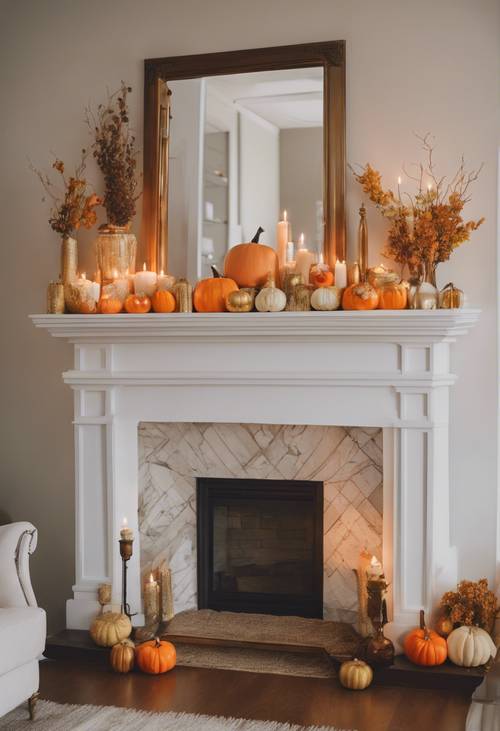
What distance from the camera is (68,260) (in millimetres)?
3951

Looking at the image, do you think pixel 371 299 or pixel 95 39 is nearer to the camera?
pixel 371 299

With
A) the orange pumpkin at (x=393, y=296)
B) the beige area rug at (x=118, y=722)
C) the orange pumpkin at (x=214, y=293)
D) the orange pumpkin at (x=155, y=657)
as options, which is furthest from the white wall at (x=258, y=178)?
the beige area rug at (x=118, y=722)

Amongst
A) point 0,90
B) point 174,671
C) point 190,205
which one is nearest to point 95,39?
point 0,90

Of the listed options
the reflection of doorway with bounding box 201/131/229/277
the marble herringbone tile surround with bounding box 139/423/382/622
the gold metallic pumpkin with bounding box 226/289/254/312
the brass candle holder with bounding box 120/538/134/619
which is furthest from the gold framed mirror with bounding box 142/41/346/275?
the brass candle holder with bounding box 120/538/134/619

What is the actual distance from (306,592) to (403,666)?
2.21 feet

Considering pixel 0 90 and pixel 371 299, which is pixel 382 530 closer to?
pixel 371 299

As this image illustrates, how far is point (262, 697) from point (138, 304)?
1.66m

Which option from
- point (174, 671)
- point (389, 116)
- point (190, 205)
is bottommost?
point (174, 671)

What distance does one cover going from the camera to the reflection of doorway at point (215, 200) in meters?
3.92

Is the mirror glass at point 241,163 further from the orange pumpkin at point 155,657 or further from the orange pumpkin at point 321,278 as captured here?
the orange pumpkin at point 155,657

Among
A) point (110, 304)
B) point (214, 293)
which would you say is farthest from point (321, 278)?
point (110, 304)

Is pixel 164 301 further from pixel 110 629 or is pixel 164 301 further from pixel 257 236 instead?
pixel 110 629

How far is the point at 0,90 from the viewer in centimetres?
426

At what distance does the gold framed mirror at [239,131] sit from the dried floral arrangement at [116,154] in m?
0.08
